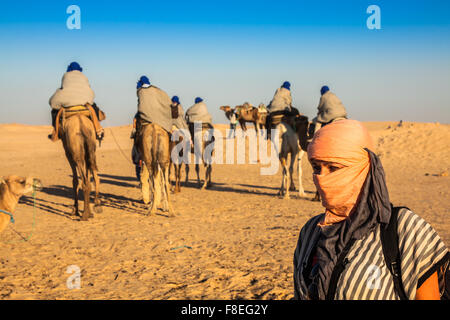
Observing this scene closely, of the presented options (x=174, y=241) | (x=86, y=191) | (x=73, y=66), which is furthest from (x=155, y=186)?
(x=73, y=66)

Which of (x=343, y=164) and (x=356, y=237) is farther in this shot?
(x=343, y=164)

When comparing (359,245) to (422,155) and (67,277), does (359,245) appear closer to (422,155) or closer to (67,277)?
(67,277)

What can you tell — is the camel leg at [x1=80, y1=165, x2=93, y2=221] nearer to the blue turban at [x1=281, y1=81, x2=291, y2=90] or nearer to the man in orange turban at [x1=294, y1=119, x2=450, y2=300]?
the blue turban at [x1=281, y1=81, x2=291, y2=90]

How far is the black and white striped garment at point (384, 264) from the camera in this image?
6.85 feet

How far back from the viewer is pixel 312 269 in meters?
2.41

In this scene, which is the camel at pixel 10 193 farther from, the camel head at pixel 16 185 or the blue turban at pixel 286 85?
the blue turban at pixel 286 85

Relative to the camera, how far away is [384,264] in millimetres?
2176

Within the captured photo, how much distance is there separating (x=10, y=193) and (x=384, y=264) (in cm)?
631

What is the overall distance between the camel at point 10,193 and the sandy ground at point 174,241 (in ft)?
2.39

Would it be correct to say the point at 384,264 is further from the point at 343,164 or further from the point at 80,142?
the point at 80,142

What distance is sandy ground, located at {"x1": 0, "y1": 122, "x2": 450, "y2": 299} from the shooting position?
5719 millimetres

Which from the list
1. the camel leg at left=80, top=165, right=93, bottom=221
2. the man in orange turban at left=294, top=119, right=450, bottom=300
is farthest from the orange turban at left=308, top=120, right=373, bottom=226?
the camel leg at left=80, top=165, right=93, bottom=221

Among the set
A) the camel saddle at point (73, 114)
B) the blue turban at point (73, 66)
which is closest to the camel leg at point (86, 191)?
the camel saddle at point (73, 114)

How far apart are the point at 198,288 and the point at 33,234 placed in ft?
15.5
